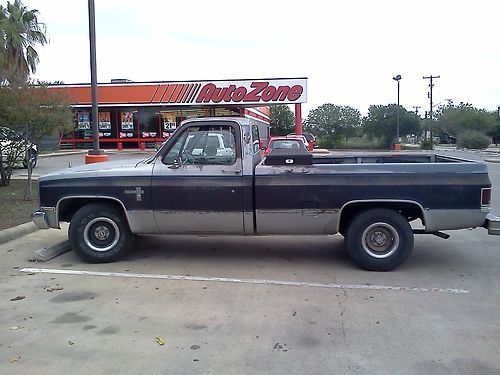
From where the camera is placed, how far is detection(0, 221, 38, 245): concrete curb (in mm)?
7946

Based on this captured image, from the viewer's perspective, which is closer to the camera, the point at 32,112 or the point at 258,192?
the point at 258,192

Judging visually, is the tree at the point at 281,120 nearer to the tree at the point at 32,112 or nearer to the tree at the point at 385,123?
the tree at the point at 385,123

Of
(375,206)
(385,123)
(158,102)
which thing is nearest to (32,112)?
(375,206)

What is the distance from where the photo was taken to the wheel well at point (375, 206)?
6.40m

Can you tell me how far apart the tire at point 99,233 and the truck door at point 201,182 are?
58 cm

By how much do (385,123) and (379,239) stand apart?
143ft

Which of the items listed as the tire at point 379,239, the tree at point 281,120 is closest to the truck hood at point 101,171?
the tire at point 379,239

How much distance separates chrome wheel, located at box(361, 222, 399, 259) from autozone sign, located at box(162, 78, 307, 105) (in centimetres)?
2637

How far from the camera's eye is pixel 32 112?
1083 cm

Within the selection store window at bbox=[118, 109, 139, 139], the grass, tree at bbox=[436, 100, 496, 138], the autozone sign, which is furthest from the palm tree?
tree at bbox=[436, 100, 496, 138]

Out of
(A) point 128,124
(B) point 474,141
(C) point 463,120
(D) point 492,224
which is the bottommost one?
(D) point 492,224

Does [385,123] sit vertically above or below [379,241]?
above

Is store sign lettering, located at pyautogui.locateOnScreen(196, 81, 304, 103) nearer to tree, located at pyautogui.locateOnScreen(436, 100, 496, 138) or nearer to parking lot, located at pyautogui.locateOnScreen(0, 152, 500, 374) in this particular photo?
parking lot, located at pyautogui.locateOnScreen(0, 152, 500, 374)

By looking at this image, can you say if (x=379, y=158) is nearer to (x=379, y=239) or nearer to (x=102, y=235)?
(x=379, y=239)
